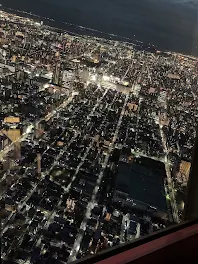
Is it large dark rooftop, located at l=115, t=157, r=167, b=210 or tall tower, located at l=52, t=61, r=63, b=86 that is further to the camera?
tall tower, located at l=52, t=61, r=63, b=86

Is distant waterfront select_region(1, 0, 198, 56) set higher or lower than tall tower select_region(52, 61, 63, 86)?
higher

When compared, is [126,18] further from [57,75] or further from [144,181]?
[144,181]

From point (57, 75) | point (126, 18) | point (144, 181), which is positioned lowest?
point (144, 181)

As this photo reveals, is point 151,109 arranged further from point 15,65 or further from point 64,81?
point 15,65

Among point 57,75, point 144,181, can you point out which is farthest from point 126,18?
point 144,181

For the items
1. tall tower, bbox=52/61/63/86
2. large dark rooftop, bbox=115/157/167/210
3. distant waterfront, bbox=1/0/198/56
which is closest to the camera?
distant waterfront, bbox=1/0/198/56

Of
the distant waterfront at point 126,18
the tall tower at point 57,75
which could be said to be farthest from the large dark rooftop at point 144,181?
the distant waterfront at point 126,18

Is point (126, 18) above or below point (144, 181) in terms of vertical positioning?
above

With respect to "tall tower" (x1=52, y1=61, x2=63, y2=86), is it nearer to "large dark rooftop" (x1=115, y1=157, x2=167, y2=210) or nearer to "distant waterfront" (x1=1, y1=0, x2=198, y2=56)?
"distant waterfront" (x1=1, y1=0, x2=198, y2=56)

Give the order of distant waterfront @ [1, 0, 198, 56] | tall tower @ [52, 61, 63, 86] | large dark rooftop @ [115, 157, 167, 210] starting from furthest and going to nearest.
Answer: tall tower @ [52, 61, 63, 86] → large dark rooftop @ [115, 157, 167, 210] → distant waterfront @ [1, 0, 198, 56]

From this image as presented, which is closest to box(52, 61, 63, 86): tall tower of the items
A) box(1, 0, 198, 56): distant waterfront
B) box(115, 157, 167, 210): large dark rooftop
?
box(1, 0, 198, 56): distant waterfront

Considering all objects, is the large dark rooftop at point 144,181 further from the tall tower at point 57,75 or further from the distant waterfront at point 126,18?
the distant waterfront at point 126,18
